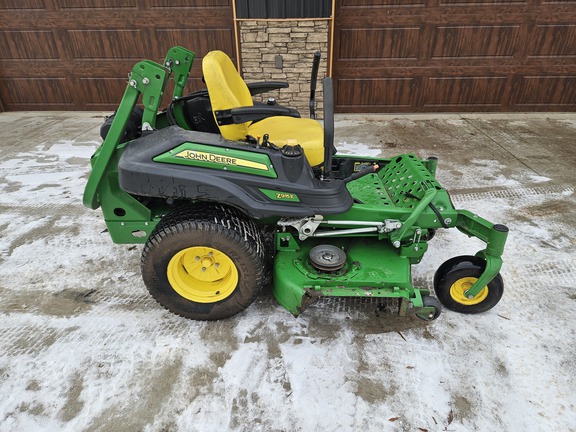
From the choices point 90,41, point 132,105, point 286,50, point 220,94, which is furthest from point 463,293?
point 90,41

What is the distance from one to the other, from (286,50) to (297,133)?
3508 millimetres

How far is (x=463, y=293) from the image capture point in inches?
92.1

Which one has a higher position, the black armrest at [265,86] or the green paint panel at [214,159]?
the black armrest at [265,86]

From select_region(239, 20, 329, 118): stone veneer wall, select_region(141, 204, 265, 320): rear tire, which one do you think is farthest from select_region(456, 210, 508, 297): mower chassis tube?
select_region(239, 20, 329, 118): stone veneer wall

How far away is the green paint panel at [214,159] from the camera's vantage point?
6.75 ft

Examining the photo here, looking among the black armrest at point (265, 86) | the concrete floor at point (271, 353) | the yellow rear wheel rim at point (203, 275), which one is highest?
the black armrest at point (265, 86)

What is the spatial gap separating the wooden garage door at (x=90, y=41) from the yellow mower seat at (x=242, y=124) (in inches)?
145

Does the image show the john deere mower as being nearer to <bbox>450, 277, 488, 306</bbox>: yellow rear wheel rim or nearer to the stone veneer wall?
<bbox>450, 277, 488, 306</bbox>: yellow rear wheel rim

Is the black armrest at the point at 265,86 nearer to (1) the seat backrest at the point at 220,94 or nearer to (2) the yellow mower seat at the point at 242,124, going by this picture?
(2) the yellow mower seat at the point at 242,124

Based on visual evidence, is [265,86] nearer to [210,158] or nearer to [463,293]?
[210,158]

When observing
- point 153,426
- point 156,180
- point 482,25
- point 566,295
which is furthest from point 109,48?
point 566,295

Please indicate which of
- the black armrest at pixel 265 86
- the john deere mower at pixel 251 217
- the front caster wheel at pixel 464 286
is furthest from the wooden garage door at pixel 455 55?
the front caster wheel at pixel 464 286

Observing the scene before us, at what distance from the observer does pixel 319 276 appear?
221cm

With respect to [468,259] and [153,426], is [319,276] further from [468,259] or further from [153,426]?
[153,426]
